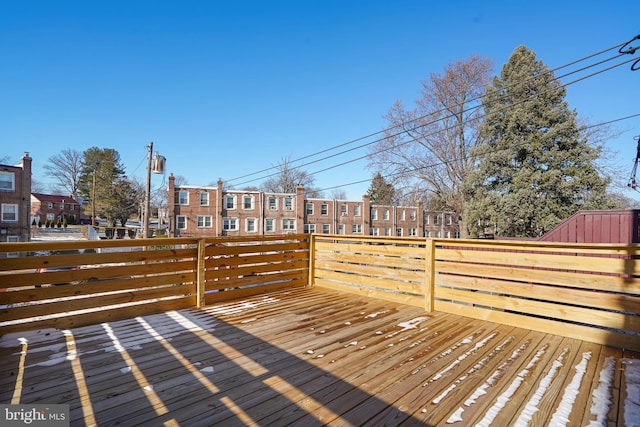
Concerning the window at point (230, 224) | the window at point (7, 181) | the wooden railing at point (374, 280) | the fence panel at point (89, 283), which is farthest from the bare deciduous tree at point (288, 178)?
the fence panel at point (89, 283)

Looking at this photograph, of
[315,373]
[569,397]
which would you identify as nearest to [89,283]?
[315,373]

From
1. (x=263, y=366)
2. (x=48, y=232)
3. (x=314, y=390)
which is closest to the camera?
(x=314, y=390)

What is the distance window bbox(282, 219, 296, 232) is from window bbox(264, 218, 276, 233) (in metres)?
0.86

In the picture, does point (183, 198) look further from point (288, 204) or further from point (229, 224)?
point (288, 204)

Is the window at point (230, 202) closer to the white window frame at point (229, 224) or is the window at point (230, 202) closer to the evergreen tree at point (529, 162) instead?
the white window frame at point (229, 224)

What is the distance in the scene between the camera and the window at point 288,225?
25.0m

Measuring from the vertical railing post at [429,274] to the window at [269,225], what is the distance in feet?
71.2

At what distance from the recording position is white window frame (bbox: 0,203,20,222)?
1633cm

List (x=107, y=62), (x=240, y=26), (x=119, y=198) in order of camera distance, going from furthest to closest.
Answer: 1. (x=119, y=198)
2. (x=107, y=62)
3. (x=240, y=26)

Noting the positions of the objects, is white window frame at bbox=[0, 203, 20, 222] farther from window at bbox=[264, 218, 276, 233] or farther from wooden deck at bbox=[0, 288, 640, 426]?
wooden deck at bbox=[0, 288, 640, 426]

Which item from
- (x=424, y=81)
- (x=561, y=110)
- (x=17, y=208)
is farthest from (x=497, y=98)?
(x=17, y=208)

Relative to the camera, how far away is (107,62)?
11008 mm

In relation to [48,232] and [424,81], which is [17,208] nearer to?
[48,232]

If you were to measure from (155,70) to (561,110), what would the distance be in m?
17.0
